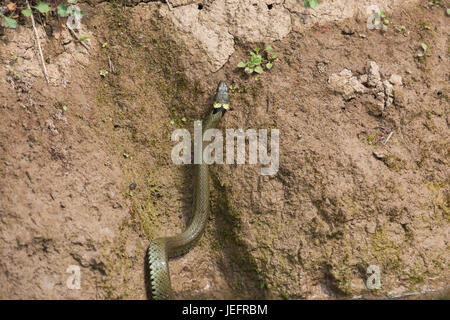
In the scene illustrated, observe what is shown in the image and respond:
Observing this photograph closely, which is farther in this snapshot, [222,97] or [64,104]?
[222,97]

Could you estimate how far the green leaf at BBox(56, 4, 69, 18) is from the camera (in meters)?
4.34

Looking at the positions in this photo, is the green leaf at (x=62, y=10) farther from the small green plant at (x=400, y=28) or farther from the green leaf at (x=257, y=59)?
the small green plant at (x=400, y=28)

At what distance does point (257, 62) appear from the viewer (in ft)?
15.3

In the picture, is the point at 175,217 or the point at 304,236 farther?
the point at 175,217

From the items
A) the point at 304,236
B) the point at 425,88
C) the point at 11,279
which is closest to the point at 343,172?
the point at 304,236

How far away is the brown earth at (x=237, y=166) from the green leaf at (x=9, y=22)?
134 mm

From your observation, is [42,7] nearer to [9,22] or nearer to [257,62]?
[9,22]

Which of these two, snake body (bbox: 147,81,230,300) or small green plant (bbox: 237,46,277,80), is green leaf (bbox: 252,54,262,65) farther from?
snake body (bbox: 147,81,230,300)

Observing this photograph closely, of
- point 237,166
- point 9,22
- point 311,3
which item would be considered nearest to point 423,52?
point 311,3

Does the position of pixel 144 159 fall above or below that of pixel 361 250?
above

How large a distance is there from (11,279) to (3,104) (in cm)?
178

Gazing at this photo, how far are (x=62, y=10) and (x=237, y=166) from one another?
2614mm
